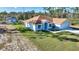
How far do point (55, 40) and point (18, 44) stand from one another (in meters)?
0.29

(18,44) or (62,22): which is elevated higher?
(62,22)

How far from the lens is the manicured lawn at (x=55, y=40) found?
2598 millimetres

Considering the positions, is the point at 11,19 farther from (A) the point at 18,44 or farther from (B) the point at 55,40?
(B) the point at 55,40

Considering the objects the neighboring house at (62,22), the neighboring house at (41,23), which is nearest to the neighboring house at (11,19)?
the neighboring house at (41,23)

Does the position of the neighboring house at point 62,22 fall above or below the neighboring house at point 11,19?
below

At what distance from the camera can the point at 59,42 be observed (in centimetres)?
260

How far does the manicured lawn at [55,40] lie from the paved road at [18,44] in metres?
0.03

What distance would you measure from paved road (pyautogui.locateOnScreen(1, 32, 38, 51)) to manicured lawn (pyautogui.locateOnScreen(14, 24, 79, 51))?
0.03 metres

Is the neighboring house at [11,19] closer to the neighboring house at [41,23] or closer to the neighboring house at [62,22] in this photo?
the neighboring house at [41,23]

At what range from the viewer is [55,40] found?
2604mm

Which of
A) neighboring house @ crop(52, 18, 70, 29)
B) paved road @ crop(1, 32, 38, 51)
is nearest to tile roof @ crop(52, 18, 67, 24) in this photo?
neighboring house @ crop(52, 18, 70, 29)

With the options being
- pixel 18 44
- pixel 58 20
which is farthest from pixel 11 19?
pixel 58 20
